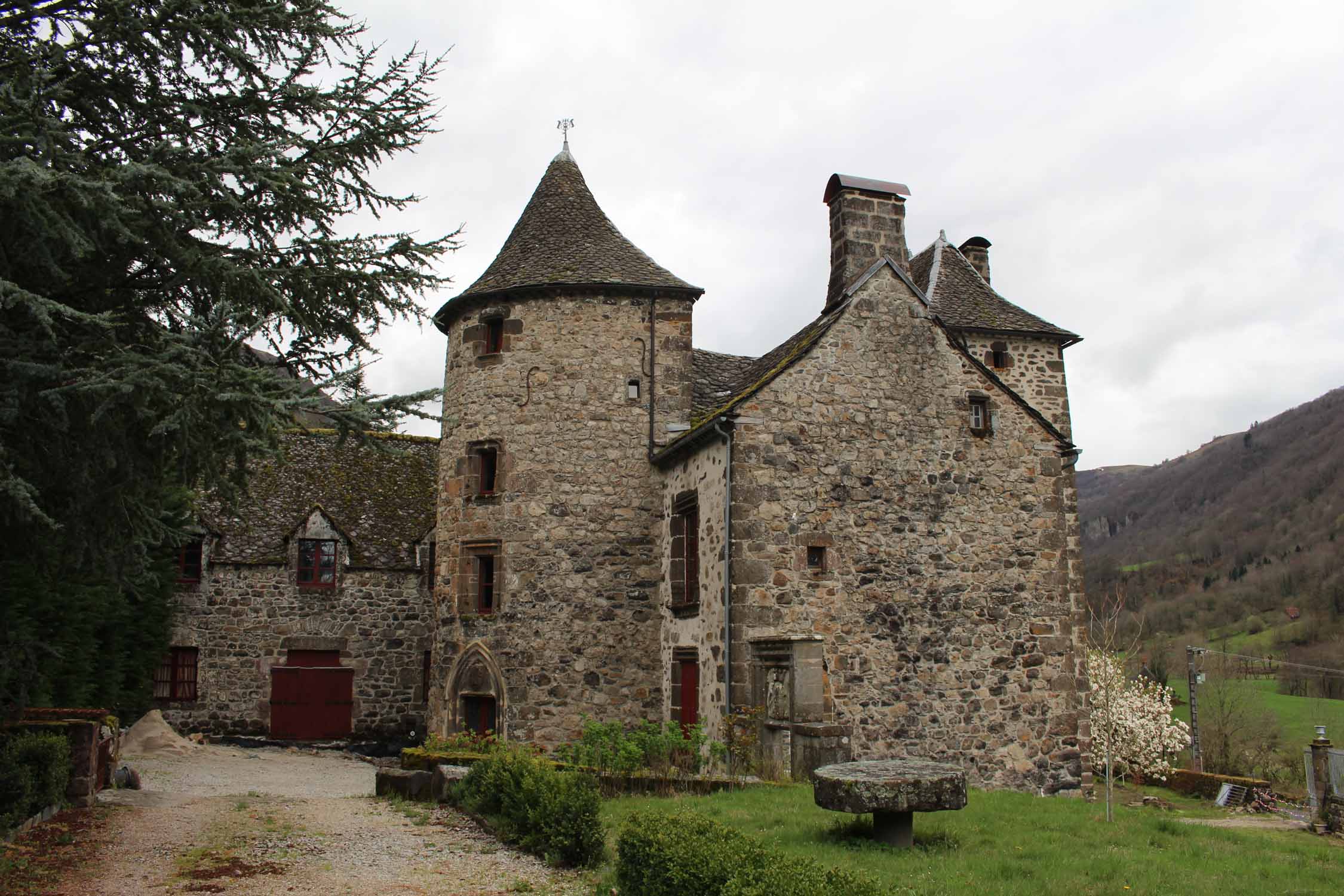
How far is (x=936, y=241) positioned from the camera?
74.0 ft

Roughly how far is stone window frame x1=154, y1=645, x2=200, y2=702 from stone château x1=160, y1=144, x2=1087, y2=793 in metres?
7.77

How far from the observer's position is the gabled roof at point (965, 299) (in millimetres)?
20781

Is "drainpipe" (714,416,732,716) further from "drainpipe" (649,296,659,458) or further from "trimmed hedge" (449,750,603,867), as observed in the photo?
"trimmed hedge" (449,750,603,867)

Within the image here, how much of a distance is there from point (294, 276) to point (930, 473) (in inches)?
369

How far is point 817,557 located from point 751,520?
1.11 meters

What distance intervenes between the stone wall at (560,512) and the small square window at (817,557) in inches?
125

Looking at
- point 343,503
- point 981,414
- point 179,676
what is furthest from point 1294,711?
point 179,676

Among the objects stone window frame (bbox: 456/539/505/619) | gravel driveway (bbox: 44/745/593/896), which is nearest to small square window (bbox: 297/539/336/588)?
stone window frame (bbox: 456/539/505/619)

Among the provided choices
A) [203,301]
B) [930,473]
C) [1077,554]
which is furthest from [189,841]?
[1077,554]

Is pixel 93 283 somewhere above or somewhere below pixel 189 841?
above

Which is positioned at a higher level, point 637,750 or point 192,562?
point 192,562

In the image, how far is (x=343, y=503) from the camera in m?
23.5

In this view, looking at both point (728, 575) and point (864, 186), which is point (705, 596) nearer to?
point (728, 575)

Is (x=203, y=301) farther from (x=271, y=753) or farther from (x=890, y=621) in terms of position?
(x=271, y=753)
